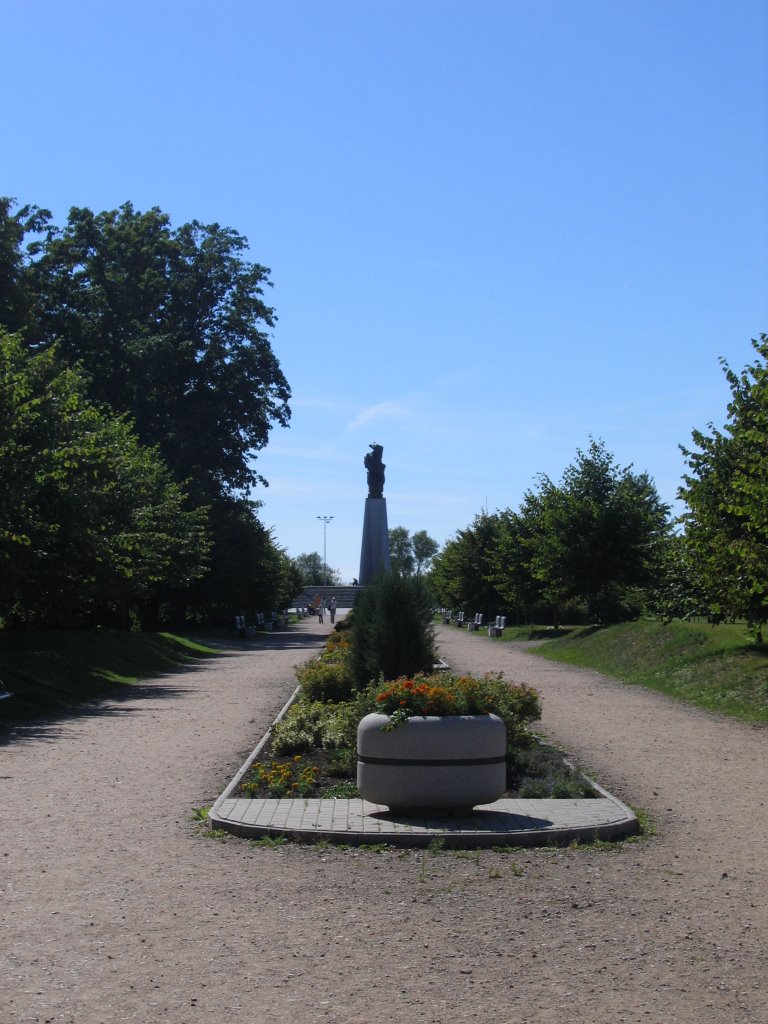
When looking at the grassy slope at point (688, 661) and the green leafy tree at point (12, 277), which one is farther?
the green leafy tree at point (12, 277)

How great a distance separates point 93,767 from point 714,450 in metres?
15.1

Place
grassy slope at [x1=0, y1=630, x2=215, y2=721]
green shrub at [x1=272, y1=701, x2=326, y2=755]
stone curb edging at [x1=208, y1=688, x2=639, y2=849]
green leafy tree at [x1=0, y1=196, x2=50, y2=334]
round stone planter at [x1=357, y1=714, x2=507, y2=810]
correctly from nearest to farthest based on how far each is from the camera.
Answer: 1. stone curb edging at [x1=208, y1=688, x2=639, y2=849]
2. round stone planter at [x1=357, y1=714, x2=507, y2=810]
3. green shrub at [x1=272, y1=701, x2=326, y2=755]
4. grassy slope at [x1=0, y1=630, x2=215, y2=721]
5. green leafy tree at [x1=0, y1=196, x2=50, y2=334]

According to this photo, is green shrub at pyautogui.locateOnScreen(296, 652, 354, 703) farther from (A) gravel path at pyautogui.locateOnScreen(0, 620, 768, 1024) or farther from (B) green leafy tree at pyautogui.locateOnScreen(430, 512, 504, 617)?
(B) green leafy tree at pyautogui.locateOnScreen(430, 512, 504, 617)

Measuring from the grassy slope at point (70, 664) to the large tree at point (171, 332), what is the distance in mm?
15598

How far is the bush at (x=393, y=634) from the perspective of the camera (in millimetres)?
16359

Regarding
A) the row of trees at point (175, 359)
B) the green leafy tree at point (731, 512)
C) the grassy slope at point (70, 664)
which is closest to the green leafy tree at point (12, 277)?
the row of trees at point (175, 359)

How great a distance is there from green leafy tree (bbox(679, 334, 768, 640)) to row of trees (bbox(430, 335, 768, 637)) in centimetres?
3

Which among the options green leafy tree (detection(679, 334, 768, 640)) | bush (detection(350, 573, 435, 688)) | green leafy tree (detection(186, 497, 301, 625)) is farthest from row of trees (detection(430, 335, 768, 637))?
green leafy tree (detection(186, 497, 301, 625))

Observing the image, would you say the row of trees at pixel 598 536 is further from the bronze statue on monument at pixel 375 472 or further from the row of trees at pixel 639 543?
the bronze statue on monument at pixel 375 472

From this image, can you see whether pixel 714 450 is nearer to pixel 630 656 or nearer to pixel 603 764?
pixel 630 656

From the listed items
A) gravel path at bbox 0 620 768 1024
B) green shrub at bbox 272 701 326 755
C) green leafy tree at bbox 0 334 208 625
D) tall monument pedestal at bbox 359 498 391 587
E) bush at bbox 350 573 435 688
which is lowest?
gravel path at bbox 0 620 768 1024

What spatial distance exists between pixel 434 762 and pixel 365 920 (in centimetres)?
264

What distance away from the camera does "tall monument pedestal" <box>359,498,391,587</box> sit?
208 feet

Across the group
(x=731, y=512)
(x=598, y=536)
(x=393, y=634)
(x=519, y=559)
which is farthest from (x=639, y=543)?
(x=393, y=634)
